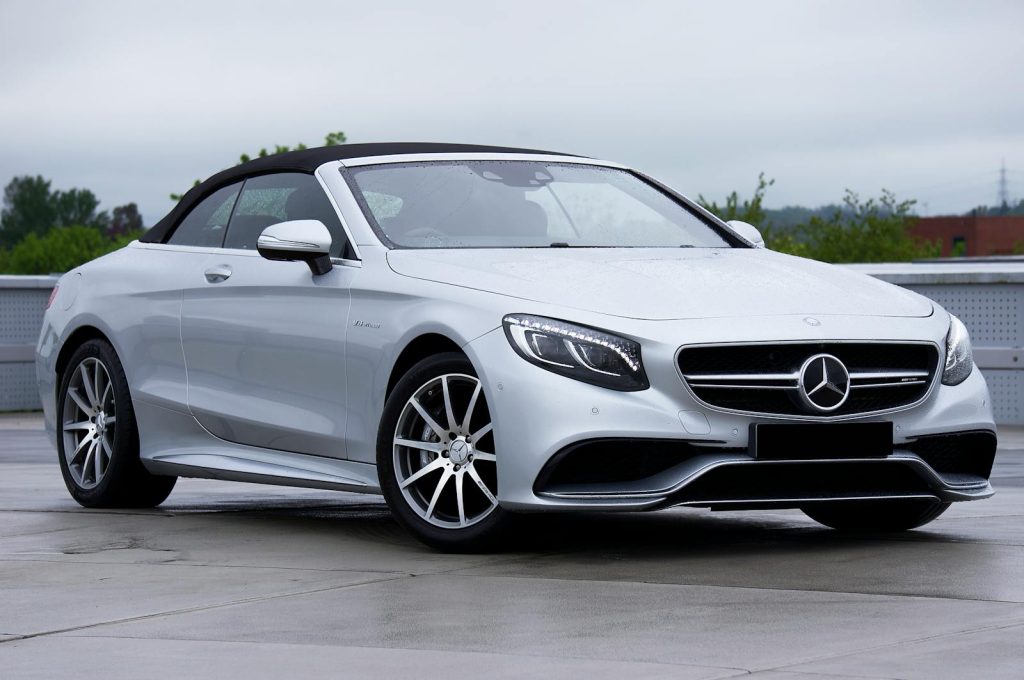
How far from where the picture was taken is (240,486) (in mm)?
10648

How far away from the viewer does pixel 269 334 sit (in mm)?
7617

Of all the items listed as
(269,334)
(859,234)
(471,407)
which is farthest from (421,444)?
(859,234)

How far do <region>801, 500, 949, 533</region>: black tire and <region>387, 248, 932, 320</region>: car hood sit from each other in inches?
31.7

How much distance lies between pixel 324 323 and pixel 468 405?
3.40ft

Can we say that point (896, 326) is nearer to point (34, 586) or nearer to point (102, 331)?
point (34, 586)

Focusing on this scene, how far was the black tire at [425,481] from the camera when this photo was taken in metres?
6.47

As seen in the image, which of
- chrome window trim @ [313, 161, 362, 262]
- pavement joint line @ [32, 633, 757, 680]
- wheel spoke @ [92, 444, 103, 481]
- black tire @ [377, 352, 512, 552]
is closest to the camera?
pavement joint line @ [32, 633, 757, 680]

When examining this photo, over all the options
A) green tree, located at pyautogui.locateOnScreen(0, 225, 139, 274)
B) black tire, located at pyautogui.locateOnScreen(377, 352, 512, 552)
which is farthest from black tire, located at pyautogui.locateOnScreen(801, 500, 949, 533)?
green tree, located at pyautogui.locateOnScreen(0, 225, 139, 274)

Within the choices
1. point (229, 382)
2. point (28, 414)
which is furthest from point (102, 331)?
point (28, 414)

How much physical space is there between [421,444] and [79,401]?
9.47 ft

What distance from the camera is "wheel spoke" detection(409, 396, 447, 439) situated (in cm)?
662

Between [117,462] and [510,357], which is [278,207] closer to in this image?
[117,462]

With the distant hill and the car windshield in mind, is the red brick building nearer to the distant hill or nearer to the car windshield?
the distant hill

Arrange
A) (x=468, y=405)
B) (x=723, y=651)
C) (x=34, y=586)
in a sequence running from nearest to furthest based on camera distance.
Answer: (x=723, y=651) → (x=34, y=586) → (x=468, y=405)
